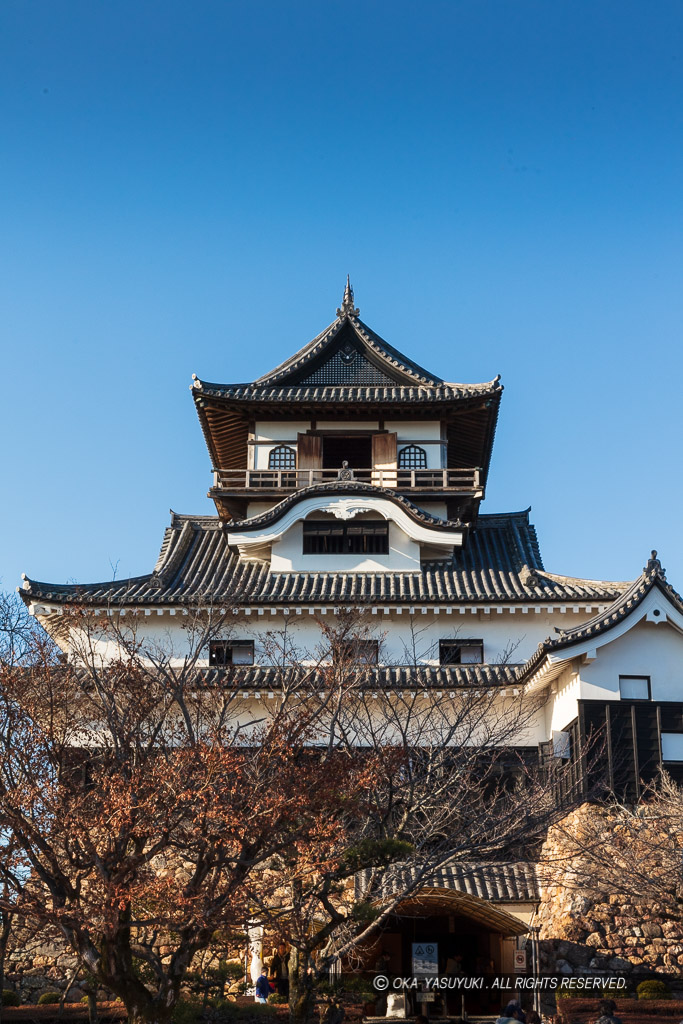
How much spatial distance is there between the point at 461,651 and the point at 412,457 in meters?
6.77

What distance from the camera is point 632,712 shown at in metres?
20.7

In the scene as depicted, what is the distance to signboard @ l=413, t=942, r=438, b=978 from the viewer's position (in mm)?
18859

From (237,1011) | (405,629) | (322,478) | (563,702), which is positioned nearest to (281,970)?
(237,1011)

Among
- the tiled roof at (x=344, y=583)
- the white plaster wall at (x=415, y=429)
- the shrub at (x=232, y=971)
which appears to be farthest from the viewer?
the white plaster wall at (x=415, y=429)

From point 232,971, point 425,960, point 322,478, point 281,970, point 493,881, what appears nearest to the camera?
point 232,971

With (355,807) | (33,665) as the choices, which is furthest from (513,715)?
(33,665)

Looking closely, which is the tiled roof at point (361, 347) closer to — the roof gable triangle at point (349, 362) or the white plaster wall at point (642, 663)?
the roof gable triangle at point (349, 362)

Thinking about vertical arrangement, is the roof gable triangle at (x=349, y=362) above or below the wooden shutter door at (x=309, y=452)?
above

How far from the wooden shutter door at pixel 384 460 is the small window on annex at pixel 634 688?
10.3m

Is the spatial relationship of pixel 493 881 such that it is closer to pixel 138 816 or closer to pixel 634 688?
pixel 634 688

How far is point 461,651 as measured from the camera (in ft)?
85.7

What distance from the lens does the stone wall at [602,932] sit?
18.4 meters

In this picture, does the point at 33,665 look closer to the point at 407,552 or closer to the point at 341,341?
the point at 407,552

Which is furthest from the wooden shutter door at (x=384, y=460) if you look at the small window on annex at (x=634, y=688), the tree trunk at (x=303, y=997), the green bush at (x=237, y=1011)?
the tree trunk at (x=303, y=997)
